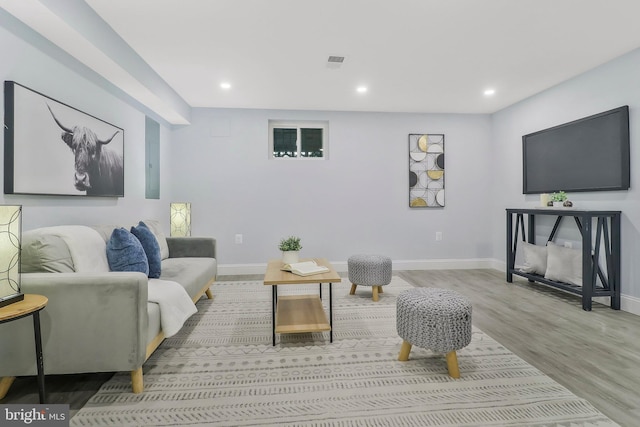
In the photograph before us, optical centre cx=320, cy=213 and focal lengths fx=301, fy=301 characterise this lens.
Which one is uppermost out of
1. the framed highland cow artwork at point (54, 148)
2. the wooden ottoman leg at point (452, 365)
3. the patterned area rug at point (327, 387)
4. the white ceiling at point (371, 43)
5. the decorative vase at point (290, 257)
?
the white ceiling at point (371, 43)

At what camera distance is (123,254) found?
215 cm

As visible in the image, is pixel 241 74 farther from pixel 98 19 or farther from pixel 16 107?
pixel 16 107

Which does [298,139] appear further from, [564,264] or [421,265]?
[564,264]

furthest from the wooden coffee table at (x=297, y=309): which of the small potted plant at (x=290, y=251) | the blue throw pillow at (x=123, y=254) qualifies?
the blue throw pillow at (x=123, y=254)

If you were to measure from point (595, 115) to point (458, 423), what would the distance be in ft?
11.2

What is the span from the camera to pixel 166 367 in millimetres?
1938

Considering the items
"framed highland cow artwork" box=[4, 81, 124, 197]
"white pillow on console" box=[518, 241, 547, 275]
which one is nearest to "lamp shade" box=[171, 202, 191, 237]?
"framed highland cow artwork" box=[4, 81, 124, 197]

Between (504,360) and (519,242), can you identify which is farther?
(519,242)

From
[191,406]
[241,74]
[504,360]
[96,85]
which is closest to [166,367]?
[191,406]

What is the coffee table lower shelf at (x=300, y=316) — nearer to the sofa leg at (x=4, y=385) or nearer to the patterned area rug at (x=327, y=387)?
the patterned area rug at (x=327, y=387)

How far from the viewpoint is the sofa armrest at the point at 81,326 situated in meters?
1.53

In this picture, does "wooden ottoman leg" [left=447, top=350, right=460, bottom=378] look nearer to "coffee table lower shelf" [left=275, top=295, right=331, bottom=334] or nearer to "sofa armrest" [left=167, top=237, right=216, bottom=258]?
"coffee table lower shelf" [left=275, top=295, right=331, bottom=334]

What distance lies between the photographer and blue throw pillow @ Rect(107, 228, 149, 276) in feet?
7.04

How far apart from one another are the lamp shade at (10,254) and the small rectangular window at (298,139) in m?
3.43
